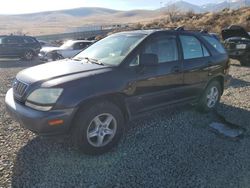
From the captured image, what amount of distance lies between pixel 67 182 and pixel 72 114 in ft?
2.81

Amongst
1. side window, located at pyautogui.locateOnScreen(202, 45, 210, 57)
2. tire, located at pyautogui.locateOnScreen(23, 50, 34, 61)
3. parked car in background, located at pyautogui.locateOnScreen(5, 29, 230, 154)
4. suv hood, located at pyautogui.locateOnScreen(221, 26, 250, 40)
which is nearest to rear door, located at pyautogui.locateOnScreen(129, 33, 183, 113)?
parked car in background, located at pyautogui.locateOnScreen(5, 29, 230, 154)

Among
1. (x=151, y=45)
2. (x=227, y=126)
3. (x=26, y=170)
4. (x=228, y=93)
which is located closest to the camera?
(x=26, y=170)

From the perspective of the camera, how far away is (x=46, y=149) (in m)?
4.53

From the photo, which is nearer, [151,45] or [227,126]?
[151,45]

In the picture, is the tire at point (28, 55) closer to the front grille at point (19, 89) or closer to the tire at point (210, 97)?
the tire at point (210, 97)

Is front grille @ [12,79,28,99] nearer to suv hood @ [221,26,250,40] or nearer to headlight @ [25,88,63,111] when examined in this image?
headlight @ [25,88,63,111]

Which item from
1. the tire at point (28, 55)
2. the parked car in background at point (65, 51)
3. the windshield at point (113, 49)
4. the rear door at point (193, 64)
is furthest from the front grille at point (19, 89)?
the tire at point (28, 55)

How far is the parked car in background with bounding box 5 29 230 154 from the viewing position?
13.0 ft

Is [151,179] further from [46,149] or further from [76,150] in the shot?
[46,149]

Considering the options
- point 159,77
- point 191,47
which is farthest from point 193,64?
point 159,77

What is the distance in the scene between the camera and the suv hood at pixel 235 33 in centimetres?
1312

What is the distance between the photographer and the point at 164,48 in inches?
206

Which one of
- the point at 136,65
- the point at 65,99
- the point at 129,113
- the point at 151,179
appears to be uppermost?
the point at 136,65

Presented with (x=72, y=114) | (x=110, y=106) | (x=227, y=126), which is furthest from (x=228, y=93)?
(x=72, y=114)
